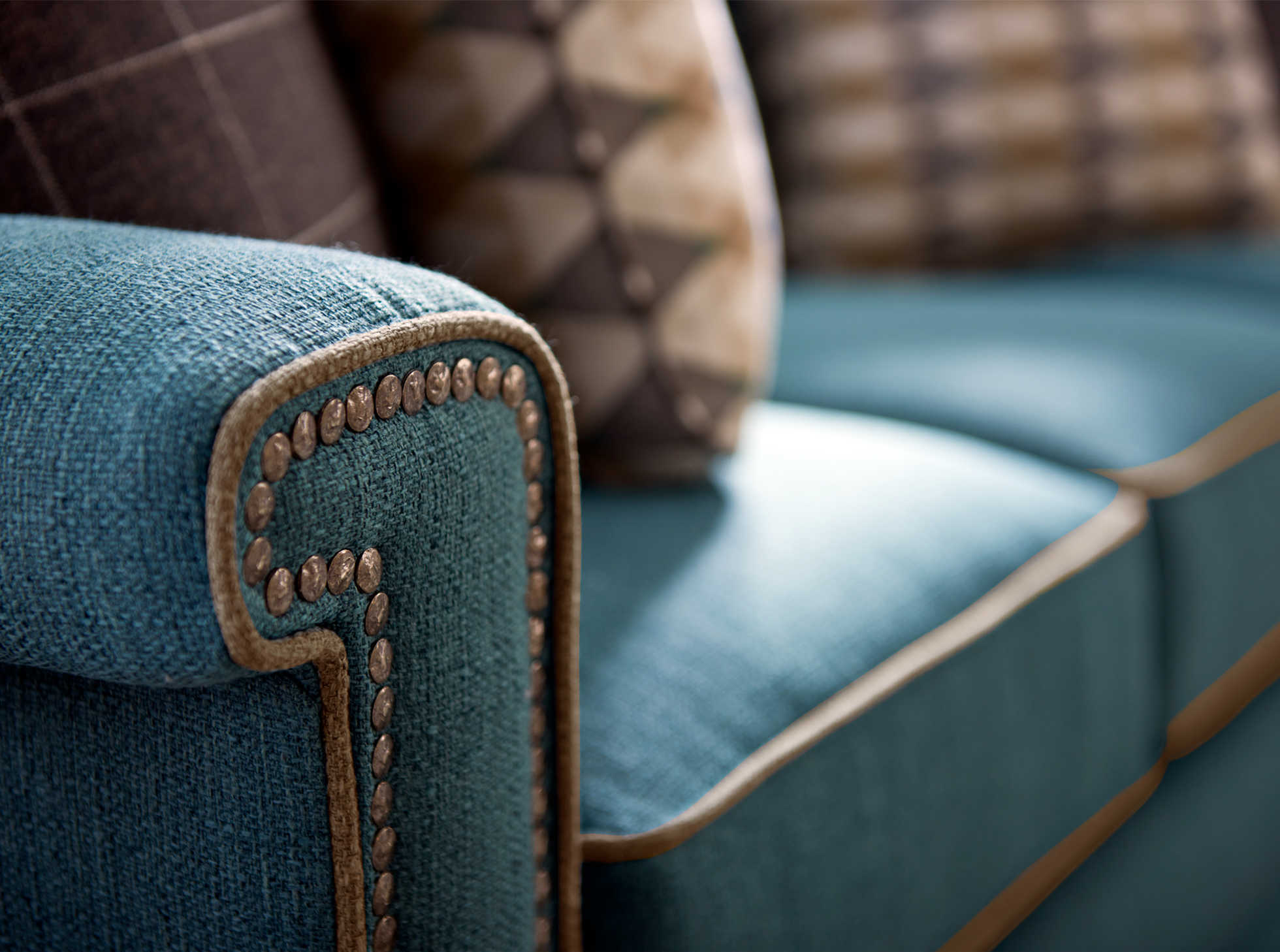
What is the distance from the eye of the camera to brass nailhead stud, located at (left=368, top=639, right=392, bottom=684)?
1.03ft

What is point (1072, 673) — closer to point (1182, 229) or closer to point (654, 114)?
point (654, 114)

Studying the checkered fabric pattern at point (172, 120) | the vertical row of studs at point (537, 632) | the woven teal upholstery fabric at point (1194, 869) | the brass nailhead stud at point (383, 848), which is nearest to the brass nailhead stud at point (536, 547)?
the vertical row of studs at point (537, 632)

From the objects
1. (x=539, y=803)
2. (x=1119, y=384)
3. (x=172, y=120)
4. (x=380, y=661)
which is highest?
(x=172, y=120)

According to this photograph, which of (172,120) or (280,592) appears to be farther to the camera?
(172,120)

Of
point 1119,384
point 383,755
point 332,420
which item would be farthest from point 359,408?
point 1119,384

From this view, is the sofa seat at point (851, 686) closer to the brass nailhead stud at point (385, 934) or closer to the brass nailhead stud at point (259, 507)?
the brass nailhead stud at point (385, 934)

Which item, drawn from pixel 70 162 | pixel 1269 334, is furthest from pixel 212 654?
pixel 1269 334

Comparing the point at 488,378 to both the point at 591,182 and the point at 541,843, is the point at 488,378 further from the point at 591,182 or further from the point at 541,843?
the point at 591,182

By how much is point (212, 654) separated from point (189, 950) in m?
0.15

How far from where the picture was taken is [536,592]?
381 mm

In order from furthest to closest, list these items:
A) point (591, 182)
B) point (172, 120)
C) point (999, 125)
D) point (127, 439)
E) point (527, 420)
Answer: point (999, 125)
point (591, 182)
point (172, 120)
point (527, 420)
point (127, 439)

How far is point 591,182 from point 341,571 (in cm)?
37

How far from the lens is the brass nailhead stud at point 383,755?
0.32 meters

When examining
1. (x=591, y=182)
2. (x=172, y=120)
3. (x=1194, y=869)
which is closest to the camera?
(x=172, y=120)
